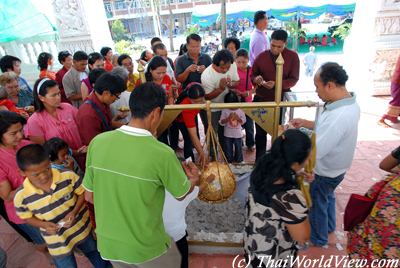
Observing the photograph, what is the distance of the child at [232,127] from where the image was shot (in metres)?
3.02

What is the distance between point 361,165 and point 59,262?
3.24 meters

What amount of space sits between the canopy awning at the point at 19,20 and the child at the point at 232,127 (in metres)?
3.86

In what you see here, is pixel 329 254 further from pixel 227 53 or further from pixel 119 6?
pixel 119 6

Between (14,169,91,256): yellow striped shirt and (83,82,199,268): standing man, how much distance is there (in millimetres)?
414

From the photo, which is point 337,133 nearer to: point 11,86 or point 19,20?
point 11,86

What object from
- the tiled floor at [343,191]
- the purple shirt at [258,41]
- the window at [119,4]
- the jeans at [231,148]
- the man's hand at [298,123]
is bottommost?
Result: the tiled floor at [343,191]

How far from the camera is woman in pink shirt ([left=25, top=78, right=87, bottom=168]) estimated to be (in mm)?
2145

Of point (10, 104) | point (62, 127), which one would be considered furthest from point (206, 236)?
point (10, 104)

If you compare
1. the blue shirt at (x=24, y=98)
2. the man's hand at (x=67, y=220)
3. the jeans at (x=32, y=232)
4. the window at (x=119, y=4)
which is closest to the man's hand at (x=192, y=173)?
the man's hand at (x=67, y=220)

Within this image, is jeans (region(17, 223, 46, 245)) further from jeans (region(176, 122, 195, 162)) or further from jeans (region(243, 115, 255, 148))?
jeans (region(243, 115, 255, 148))

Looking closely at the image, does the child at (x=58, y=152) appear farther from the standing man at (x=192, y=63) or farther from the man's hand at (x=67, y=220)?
the standing man at (x=192, y=63)

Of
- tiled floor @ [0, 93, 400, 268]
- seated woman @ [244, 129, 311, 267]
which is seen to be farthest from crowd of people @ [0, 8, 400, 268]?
tiled floor @ [0, 93, 400, 268]

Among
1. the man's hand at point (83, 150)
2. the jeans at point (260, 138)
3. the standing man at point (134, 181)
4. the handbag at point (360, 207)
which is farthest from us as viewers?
the jeans at point (260, 138)

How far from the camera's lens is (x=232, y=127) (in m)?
3.17
